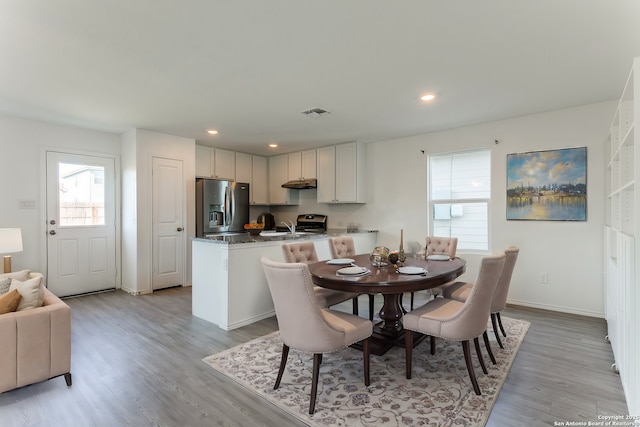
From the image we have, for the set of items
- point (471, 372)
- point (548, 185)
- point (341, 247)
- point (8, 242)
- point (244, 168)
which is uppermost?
point (244, 168)

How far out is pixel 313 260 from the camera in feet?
11.8

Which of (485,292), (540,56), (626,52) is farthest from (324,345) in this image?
(626,52)

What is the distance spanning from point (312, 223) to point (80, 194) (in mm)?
3708

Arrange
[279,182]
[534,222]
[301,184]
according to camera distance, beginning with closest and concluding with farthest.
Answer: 1. [534,222]
2. [301,184]
3. [279,182]

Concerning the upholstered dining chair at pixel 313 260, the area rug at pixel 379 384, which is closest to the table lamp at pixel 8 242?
the area rug at pixel 379 384

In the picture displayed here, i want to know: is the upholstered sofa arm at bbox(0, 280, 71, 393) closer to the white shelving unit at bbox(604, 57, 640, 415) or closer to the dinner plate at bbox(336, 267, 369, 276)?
the dinner plate at bbox(336, 267, 369, 276)

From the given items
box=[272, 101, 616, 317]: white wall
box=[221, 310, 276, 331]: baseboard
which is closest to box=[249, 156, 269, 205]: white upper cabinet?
box=[272, 101, 616, 317]: white wall

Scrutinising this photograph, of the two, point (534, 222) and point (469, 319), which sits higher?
point (534, 222)

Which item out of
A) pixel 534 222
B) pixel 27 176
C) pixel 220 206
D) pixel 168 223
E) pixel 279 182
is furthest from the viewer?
pixel 279 182

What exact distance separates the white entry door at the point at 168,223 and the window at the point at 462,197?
395cm

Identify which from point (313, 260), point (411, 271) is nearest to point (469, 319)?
point (411, 271)

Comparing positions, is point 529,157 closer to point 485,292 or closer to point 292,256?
point 485,292

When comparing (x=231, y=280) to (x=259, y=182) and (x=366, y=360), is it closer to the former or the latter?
(x=366, y=360)

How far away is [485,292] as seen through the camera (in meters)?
2.17
